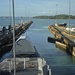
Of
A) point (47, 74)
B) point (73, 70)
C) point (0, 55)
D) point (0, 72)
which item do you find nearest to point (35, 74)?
point (47, 74)

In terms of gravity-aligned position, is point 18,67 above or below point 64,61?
above

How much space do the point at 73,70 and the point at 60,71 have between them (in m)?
2.30

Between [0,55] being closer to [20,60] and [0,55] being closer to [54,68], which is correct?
[54,68]

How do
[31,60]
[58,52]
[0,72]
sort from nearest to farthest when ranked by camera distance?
[0,72] < [31,60] < [58,52]

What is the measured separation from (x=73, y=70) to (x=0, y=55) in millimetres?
17254

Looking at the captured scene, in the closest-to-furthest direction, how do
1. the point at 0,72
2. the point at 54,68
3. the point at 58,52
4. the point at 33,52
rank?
the point at 0,72 → the point at 33,52 → the point at 54,68 → the point at 58,52

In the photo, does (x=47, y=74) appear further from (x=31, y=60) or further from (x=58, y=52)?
(x=58, y=52)

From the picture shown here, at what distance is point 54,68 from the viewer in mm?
36781

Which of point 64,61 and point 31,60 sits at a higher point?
point 31,60

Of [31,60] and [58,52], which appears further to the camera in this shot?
[58,52]

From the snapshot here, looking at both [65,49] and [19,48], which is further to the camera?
[65,49]

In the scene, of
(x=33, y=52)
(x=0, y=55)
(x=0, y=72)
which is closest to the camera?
(x=0, y=72)

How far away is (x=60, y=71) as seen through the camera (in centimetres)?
3475

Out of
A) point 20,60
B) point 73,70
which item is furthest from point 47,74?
point 73,70
